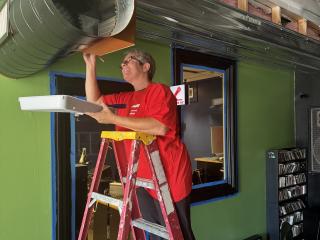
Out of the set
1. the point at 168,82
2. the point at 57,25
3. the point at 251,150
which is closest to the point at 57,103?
the point at 57,25

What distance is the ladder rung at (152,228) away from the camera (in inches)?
59.7

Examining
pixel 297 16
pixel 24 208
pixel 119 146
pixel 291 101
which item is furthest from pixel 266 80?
pixel 24 208

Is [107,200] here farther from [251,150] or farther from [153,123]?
[251,150]

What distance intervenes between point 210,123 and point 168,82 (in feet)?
4.49

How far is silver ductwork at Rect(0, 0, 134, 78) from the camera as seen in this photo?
1.08m

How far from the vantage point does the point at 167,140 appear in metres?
1.67

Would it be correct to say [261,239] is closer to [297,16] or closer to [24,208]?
[297,16]

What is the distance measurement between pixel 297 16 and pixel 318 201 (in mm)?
2434

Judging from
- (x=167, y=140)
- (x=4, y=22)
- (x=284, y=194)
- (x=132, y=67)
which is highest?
(x=4, y=22)

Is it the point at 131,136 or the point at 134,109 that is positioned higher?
the point at 134,109

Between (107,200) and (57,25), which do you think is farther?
(107,200)

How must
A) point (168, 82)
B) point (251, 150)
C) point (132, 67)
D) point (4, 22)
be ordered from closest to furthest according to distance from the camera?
point (4, 22)
point (132, 67)
point (168, 82)
point (251, 150)

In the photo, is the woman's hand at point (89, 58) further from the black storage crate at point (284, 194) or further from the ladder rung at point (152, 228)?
the black storage crate at point (284, 194)

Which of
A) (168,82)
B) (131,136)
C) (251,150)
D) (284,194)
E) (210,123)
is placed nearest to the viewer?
(131,136)
